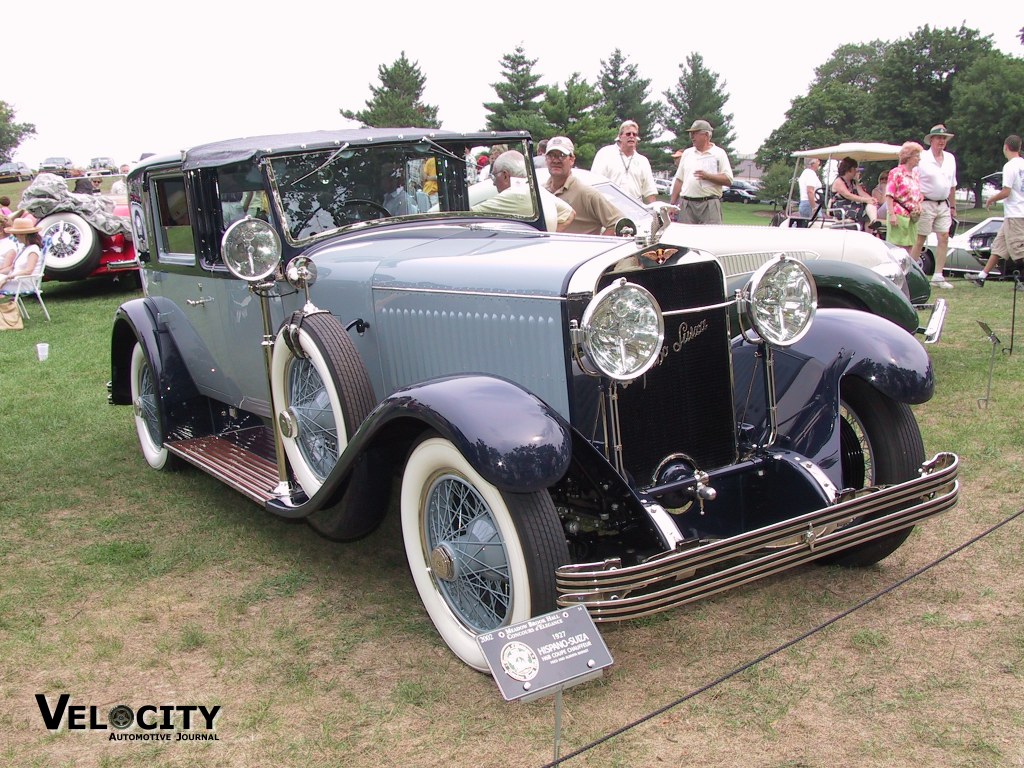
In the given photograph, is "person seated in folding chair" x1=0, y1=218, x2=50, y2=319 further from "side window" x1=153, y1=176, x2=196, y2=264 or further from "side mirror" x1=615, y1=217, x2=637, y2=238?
"side mirror" x1=615, y1=217, x2=637, y2=238

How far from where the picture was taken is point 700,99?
70938 mm

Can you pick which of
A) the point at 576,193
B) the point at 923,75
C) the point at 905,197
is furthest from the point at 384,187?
the point at 923,75

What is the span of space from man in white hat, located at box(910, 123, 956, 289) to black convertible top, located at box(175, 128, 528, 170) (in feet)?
24.4

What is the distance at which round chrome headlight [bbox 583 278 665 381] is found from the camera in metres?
2.71

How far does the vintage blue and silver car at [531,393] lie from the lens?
8.64 ft

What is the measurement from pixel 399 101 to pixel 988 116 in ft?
101

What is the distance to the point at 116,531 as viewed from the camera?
4.31 m

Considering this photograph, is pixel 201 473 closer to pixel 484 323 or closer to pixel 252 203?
pixel 252 203

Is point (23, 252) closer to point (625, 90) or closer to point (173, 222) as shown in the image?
point (173, 222)

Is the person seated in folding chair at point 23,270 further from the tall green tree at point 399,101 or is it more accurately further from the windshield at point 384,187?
the tall green tree at point 399,101

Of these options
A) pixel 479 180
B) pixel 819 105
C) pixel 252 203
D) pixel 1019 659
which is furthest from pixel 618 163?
pixel 819 105

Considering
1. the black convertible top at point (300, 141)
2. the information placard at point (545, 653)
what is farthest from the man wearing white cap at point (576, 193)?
the information placard at point (545, 653)

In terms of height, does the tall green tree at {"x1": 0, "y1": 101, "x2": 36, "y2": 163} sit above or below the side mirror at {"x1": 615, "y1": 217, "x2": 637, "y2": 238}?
above

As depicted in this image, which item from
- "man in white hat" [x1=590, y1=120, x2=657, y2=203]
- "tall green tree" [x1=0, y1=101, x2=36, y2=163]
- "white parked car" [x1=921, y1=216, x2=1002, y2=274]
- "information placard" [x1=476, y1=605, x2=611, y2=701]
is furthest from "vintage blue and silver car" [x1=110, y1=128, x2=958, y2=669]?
"tall green tree" [x1=0, y1=101, x2=36, y2=163]
